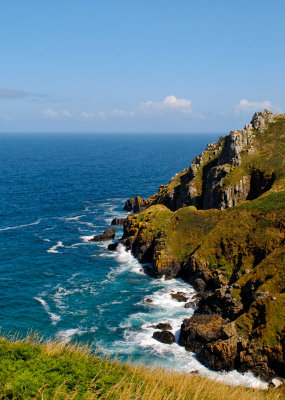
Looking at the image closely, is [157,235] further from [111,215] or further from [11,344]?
[11,344]

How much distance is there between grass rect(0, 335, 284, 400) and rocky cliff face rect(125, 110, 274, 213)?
69204mm

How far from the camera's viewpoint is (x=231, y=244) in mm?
66000

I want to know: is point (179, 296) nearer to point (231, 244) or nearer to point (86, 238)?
point (231, 244)

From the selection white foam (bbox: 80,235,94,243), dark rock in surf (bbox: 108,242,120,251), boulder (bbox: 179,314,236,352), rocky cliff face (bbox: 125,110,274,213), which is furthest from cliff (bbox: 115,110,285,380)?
white foam (bbox: 80,235,94,243)

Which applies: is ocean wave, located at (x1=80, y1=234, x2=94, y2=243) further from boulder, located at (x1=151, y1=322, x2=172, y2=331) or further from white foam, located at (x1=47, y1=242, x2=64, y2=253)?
boulder, located at (x1=151, y1=322, x2=172, y2=331)

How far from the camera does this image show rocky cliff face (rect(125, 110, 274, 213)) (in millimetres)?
86375

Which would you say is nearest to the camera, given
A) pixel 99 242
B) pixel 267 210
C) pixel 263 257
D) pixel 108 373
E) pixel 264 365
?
pixel 108 373

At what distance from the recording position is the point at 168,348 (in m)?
46.7

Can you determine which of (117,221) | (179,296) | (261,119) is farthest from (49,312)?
(261,119)

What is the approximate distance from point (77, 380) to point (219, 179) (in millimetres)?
80352

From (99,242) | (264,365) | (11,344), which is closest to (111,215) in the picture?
(99,242)

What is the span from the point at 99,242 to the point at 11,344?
228 ft

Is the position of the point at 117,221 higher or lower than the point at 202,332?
higher

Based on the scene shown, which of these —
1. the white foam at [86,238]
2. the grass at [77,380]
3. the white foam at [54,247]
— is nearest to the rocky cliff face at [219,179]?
the white foam at [86,238]
